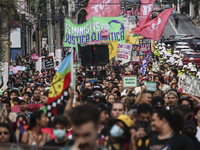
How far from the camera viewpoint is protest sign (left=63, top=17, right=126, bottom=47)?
76.5 ft

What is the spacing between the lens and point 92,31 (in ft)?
76.7

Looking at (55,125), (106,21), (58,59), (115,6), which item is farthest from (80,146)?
(58,59)

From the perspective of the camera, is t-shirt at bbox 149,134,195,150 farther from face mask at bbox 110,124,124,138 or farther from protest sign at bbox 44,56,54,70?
protest sign at bbox 44,56,54,70

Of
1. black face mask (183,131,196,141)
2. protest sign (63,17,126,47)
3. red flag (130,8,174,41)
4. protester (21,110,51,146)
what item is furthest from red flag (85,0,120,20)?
black face mask (183,131,196,141)

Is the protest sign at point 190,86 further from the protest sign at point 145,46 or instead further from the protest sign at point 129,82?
the protest sign at point 145,46

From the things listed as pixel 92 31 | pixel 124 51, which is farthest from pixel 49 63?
pixel 124 51

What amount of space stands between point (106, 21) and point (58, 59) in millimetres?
10854

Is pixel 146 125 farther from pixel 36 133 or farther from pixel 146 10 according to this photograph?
pixel 146 10

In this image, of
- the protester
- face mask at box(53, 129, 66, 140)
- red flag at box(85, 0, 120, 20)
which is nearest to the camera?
face mask at box(53, 129, 66, 140)

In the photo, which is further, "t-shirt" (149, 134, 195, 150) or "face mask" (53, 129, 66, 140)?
"face mask" (53, 129, 66, 140)

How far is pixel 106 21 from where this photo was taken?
24906mm

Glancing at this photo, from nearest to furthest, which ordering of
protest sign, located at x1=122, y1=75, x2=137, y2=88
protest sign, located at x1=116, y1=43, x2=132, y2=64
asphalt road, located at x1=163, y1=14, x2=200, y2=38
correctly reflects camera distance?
protest sign, located at x1=122, y1=75, x2=137, y2=88 → protest sign, located at x1=116, y1=43, x2=132, y2=64 → asphalt road, located at x1=163, y1=14, x2=200, y2=38

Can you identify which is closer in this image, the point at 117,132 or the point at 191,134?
the point at 117,132

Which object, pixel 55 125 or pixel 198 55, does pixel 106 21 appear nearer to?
pixel 198 55
